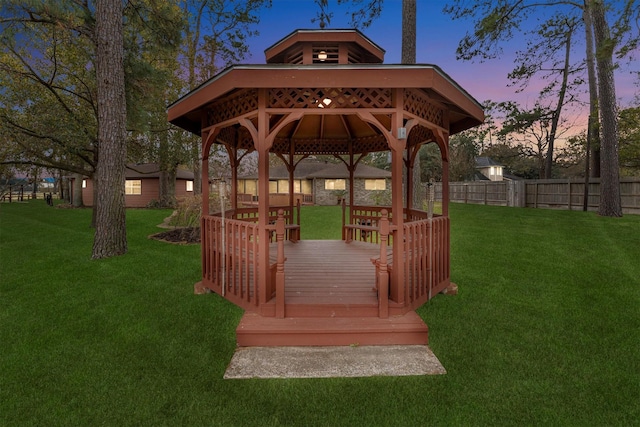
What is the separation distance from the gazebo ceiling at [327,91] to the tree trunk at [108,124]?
110 inches

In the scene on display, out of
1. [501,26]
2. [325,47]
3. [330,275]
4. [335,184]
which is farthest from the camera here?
[335,184]

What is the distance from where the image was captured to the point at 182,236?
10328 mm

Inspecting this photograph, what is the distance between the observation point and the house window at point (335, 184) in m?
27.5

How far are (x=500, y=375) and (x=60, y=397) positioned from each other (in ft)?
13.0

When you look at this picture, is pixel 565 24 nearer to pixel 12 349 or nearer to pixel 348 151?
pixel 348 151

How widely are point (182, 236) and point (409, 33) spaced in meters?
9.33

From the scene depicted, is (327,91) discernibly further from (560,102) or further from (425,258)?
(560,102)

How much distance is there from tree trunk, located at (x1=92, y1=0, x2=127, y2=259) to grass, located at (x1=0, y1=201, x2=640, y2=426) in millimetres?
1063

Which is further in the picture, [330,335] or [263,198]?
[263,198]

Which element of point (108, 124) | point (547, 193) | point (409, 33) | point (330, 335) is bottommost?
point (330, 335)

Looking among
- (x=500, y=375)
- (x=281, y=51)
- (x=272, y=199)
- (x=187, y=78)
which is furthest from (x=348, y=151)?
(x=187, y=78)

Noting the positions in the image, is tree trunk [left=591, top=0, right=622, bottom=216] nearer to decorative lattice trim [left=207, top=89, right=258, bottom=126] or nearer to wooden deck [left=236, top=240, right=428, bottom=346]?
wooden deck [left=236, top=240, right=428, bottom=346]

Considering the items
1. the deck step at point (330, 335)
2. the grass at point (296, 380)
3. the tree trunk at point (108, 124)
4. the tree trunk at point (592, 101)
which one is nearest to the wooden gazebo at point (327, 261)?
the deck step at point (330, 335)

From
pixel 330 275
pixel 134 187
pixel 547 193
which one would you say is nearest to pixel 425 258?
pixel 330 275
